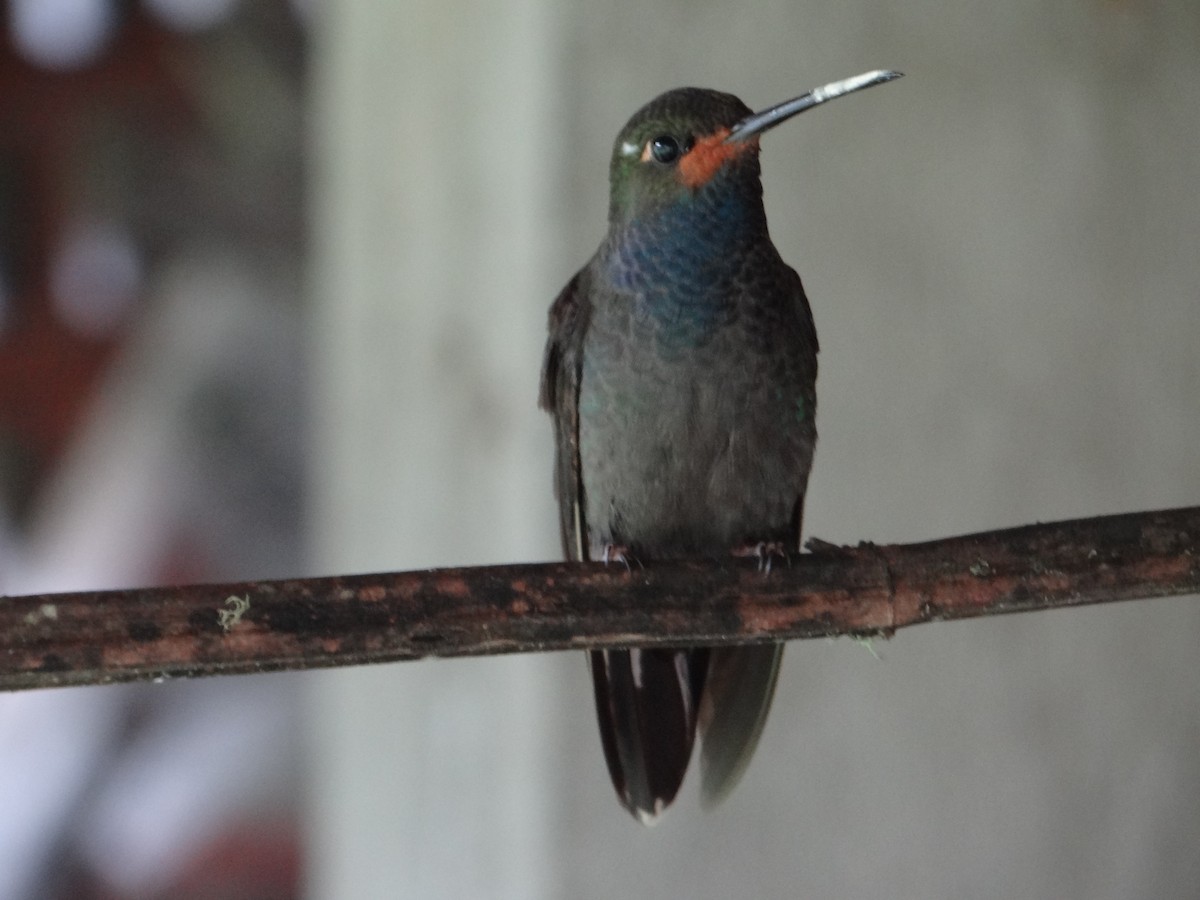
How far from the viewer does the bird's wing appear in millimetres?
1675

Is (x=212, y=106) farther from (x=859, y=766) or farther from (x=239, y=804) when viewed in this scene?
(x=859, y=766)

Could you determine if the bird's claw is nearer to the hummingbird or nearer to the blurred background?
the hummingbird

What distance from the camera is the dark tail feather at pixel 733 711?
1.55 metres

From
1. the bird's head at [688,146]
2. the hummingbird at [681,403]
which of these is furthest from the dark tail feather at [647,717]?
the bird's head at [688,146]

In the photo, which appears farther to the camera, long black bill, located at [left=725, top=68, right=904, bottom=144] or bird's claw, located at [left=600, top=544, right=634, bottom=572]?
bird's claw, located at [left=600, top=544, right=634, bottom=572]

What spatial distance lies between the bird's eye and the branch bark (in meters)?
0.47

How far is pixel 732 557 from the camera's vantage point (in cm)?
122

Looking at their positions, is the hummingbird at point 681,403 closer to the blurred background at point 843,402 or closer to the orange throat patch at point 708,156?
the orange throat patch at point 708,156

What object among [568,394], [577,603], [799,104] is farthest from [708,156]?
[577,603]

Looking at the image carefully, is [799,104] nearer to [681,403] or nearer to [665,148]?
[665,148]

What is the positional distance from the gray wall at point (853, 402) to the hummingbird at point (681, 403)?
66 centimetres

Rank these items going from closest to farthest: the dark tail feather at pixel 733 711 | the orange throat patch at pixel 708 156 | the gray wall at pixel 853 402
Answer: the orange throat patch at pixel 708 156 < the dark tail feather at pixel 733 711 < the gray wall at pixel 853 402

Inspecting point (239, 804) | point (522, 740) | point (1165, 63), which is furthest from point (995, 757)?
point (239, 804)

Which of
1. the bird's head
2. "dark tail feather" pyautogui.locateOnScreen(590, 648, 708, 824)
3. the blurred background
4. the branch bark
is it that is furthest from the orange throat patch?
the blurred background
